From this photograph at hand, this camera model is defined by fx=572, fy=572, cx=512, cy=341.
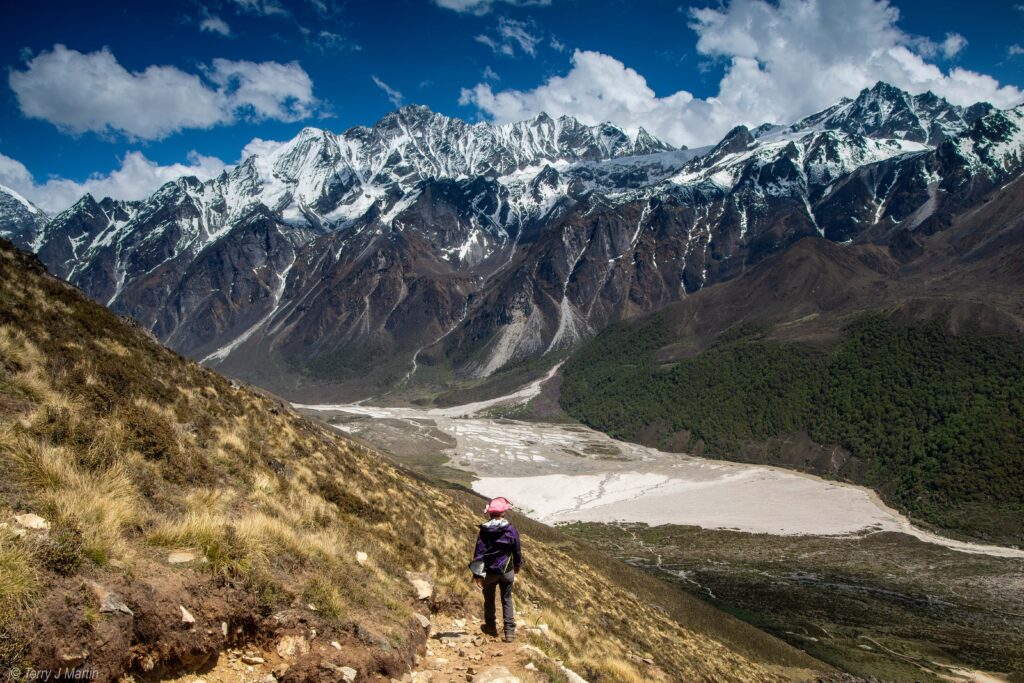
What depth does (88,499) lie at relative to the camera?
8.49 meters

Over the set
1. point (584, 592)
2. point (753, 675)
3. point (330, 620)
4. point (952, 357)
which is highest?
point (952, 357)

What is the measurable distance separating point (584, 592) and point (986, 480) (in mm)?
103492

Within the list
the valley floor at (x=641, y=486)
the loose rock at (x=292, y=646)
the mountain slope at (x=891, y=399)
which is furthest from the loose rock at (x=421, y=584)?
the mountain slope at (x=891, y=399)

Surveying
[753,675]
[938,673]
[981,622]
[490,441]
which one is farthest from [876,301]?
[753,675]

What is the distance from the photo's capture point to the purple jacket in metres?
12.3

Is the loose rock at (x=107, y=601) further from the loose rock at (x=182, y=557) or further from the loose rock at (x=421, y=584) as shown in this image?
the loose rock at (x=421, y=584)

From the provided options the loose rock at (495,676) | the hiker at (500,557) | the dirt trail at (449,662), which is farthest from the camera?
the hiker at (500,557)

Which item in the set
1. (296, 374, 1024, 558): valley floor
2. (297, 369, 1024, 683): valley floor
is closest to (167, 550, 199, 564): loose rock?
(297, 369, 1024, 683): valley floor

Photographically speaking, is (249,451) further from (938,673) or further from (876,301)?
(876,301)

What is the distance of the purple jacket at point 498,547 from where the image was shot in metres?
12.3

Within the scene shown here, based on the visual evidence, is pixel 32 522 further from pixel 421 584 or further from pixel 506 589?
pixel 506 589

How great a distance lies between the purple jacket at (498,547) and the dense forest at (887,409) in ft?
340

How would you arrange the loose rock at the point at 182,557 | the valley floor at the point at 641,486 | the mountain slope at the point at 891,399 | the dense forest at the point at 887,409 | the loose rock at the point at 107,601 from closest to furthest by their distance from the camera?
the loose rock at the point at 107,601
the loose rock at the point at 182,557
the valley floor at the point at 641,486
the dense forest at the point at 887,409
the mountain slope at the point at 891,399

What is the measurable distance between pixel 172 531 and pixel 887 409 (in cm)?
15614
